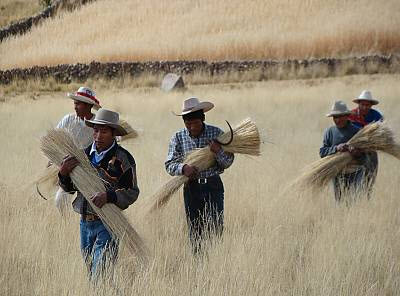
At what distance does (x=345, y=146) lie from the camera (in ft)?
17.8

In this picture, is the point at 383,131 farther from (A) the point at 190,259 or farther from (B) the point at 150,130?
(B) the point at 150,130

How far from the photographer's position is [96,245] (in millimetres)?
3434

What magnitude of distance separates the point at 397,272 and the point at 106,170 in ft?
6.09

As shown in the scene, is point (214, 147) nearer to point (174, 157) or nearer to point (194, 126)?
point (194, 126)

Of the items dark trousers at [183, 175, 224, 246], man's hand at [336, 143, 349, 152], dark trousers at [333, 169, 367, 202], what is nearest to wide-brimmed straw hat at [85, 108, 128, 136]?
dark trousers at [183, 175, 224, 246]

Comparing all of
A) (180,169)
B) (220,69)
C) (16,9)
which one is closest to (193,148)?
(180,169)

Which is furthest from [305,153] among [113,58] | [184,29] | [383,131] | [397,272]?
[184,29]

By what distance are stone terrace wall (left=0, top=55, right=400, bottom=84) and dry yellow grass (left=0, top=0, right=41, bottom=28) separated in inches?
424

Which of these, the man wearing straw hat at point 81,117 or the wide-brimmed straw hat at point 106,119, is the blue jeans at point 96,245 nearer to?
the wide-brimmed straw hat at point 106,119

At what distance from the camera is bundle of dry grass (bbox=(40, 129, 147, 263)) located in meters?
3.45

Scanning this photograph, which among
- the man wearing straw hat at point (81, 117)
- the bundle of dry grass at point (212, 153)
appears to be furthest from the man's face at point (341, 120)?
the man wearing straw hat at point (81, 117)

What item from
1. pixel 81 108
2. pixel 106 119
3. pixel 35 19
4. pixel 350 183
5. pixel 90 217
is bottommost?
pixel 350 183

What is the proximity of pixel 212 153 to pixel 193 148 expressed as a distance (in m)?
0.15

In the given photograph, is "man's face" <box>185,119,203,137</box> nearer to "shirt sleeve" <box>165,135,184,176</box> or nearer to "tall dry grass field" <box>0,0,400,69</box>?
"shirt sleeve" <box>165,135,184,176</box>
